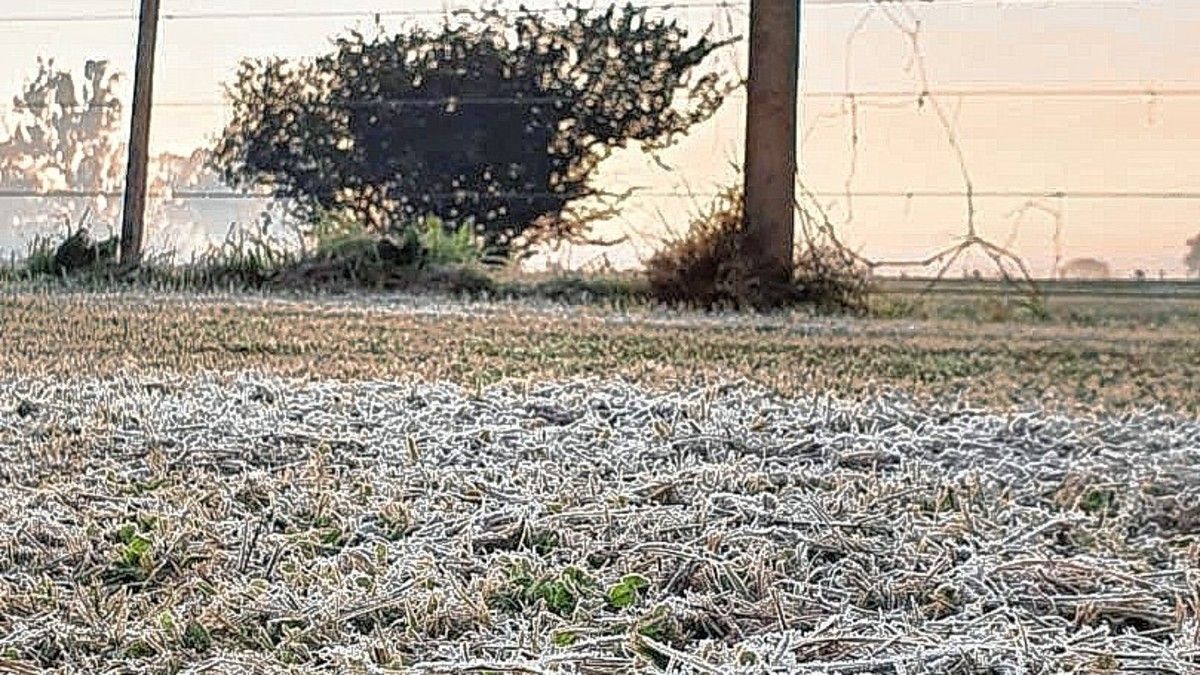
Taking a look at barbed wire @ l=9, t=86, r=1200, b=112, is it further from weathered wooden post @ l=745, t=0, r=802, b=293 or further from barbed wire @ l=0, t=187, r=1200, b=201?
barbed wire @ l=0, t=187, r=1200, b=201

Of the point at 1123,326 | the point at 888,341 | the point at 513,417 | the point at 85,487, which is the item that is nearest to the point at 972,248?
the point at 1123,326

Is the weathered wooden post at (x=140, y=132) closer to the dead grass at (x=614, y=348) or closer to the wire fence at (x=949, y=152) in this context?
the dead grass at (x=614, y=348)

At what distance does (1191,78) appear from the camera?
107 inches

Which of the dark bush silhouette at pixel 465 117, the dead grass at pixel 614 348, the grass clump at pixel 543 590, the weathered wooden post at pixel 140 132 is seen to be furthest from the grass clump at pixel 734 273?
the grass clump at pixel 543 590

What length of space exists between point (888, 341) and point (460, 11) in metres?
1.80

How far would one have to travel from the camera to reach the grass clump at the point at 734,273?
112 inches

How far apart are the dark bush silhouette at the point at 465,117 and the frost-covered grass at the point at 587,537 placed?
2.06 metres

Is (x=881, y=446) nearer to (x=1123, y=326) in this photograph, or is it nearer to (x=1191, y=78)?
(x=1123, y=326)

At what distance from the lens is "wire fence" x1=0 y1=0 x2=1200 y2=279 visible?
273cm

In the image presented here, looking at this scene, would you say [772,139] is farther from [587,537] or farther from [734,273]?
[587,537]

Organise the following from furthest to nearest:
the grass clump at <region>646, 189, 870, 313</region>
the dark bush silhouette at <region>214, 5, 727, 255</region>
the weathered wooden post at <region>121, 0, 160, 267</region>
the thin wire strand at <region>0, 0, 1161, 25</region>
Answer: the weathered wooden post at <region>121, 0, 160, 267</region> < the dark bush silhouette at <region>214, 5, 727, 255</region> < the thin wire strand at <region>0, 0, 1161, 25</region> < the grass clump at <region>646, 189, 870, 313</region>

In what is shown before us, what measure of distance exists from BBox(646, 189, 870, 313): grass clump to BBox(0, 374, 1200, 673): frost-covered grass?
4.87 feet

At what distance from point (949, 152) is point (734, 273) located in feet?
1.59

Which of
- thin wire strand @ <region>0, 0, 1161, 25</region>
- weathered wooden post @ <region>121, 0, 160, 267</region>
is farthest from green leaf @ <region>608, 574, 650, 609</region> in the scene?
weathered wooden post @ <region>121, 0, 160, 267</region>
